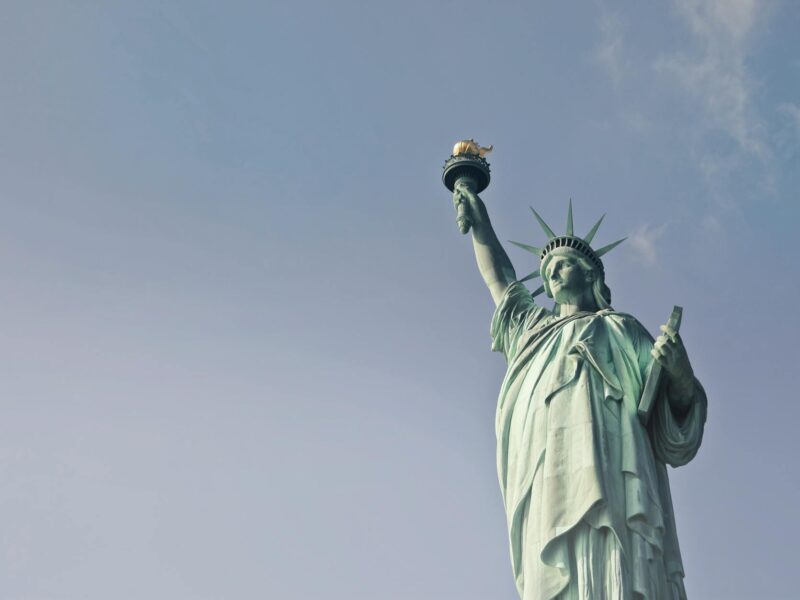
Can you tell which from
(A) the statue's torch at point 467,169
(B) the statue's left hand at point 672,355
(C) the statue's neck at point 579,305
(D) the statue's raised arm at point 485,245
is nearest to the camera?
(B) the statue's left hand at point 672,355

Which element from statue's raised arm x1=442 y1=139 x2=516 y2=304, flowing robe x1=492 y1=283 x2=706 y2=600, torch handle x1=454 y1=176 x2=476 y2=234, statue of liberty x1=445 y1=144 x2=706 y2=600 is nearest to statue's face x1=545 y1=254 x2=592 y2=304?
statue of liberty x1=445 y1=144 x2=706 y2=600

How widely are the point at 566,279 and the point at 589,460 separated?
10.4 feet

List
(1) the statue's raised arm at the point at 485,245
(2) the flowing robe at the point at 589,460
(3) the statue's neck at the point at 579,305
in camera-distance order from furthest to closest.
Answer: (1) the statue's raised arm at the point at 485,245
(3) the statue's neck at the point at 579,305
(2) the flowing robe at the point at 589,460

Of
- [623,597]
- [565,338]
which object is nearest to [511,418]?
[565,338]

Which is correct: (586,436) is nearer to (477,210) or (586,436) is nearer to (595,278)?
(595,278)

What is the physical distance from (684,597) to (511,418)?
299cm

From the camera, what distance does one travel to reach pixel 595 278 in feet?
53.2

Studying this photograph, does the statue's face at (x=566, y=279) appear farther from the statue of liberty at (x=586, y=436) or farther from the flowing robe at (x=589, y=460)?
the flowing robe at (x=589, y=460)

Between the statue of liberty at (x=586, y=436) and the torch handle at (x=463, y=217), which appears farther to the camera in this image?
the torch handle at (x=463, y=217)

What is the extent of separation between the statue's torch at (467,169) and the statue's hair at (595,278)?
185 cm

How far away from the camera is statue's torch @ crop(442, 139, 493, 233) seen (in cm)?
1780

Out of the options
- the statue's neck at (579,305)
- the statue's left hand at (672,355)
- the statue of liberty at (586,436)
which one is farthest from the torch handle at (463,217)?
the statue's left hand at (672,355)

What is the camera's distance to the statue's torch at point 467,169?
1780 centimetres

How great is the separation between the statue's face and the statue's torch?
78.1 inches
